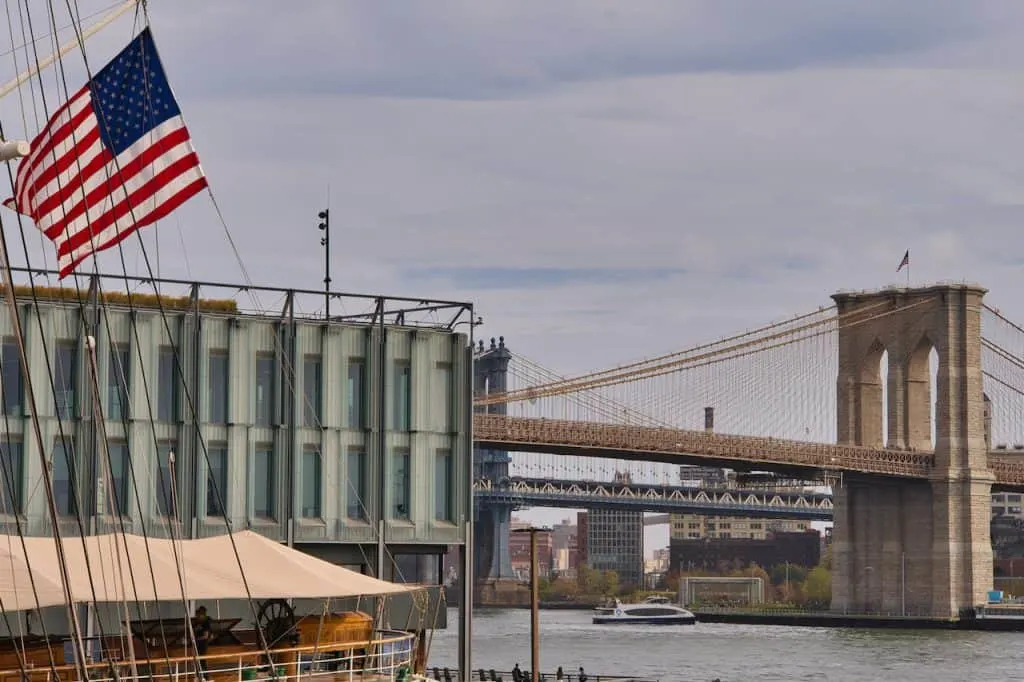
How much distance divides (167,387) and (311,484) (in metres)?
4.17

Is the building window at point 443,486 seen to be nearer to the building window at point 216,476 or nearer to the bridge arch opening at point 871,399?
the building window at point 216,476

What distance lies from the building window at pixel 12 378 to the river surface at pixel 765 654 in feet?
104

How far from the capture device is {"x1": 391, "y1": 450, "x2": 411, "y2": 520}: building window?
5072 centimetres

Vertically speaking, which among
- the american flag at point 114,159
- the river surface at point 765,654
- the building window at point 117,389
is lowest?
the river surface at point 765,654

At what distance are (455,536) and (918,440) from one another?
79.0 meters

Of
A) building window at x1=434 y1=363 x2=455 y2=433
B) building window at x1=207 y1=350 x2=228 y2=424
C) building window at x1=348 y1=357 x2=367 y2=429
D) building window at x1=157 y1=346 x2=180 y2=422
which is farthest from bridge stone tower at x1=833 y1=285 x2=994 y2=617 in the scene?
building window at x1=157 y1=346 x2=180 y2=422

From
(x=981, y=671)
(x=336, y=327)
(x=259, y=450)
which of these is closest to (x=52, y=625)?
(x=259, y=450)

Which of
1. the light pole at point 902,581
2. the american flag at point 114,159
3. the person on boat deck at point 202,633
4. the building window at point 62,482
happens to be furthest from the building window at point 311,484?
the light pole at point 902,581

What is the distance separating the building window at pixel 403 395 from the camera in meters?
51.3

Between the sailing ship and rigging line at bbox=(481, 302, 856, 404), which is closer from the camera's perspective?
the sailing ship

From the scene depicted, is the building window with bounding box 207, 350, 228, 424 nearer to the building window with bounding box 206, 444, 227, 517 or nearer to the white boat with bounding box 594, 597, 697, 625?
the building window with bounding box 206, 444, 227, 517

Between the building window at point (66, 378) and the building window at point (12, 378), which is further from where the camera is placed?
the building window at point (66, 378)

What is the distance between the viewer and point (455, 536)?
51344 millimetres

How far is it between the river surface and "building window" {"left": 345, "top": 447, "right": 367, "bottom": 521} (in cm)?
2440
